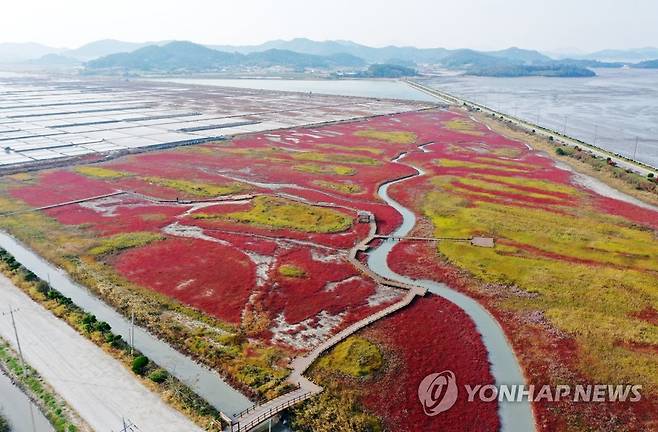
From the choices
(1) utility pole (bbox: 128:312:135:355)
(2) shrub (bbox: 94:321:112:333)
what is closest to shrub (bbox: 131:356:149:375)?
(1) utility pole (bbox: 128:312:135:355)

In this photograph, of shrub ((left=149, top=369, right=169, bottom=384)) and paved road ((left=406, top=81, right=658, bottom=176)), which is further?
paved road ((left=406, top=81, right=658, bottom=176))

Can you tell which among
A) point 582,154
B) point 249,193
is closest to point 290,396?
point 249,193

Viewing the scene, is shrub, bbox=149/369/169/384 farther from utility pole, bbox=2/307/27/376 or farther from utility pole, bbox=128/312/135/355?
utility pole, bbox=2/307/27/376

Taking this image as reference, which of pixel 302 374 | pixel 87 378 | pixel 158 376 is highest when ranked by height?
pixel 158 376

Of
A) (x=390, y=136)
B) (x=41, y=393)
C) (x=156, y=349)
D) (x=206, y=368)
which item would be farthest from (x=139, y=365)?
(x=390, y=136)

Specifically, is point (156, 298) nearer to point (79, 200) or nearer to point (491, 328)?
point (491, 328)

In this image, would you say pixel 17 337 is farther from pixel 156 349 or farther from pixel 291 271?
pixel 291 271

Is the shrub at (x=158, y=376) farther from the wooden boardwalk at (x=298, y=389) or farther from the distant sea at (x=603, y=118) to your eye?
the distant sea at (x=603, y=118)
